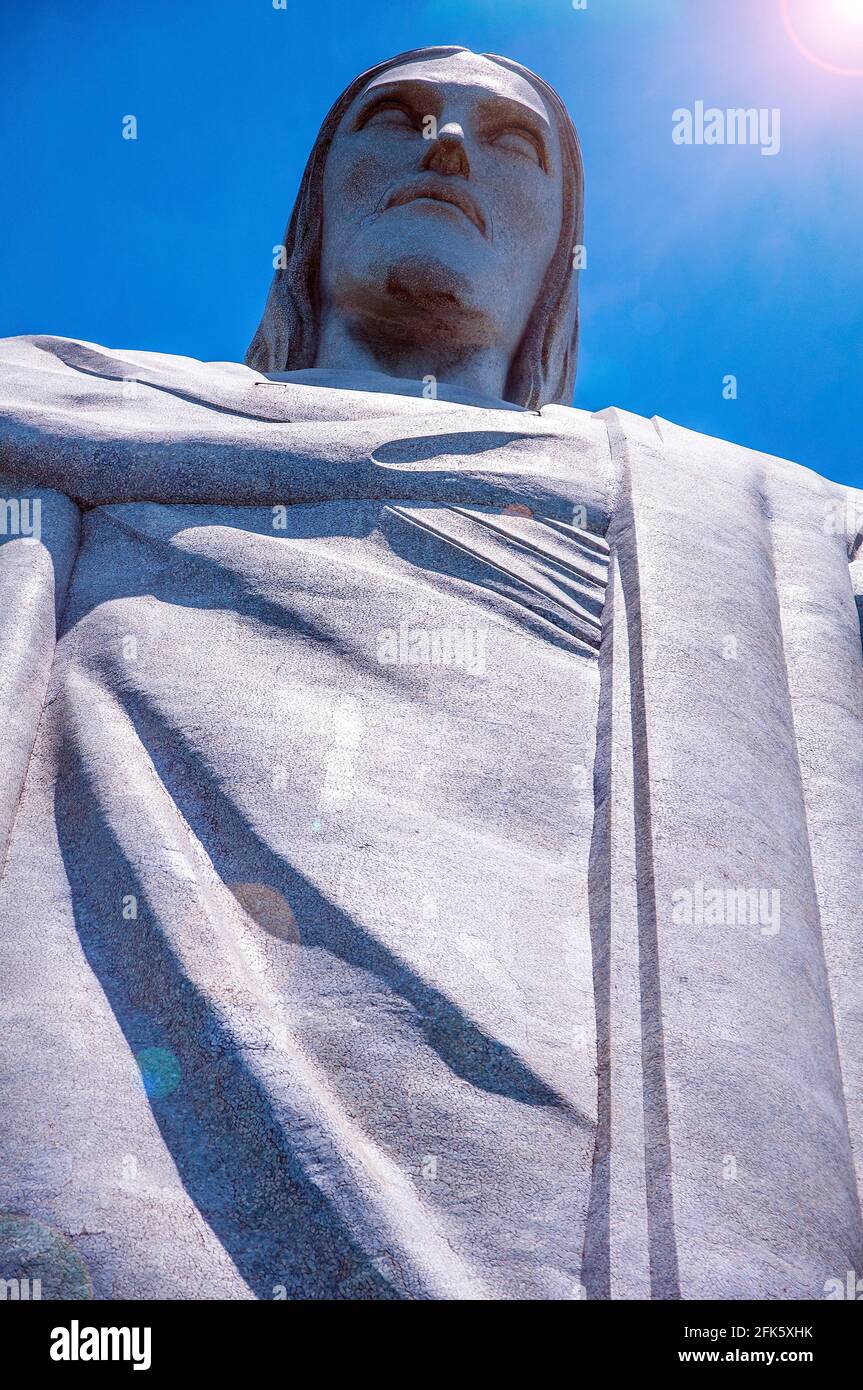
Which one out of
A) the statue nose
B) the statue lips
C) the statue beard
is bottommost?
the statue beard

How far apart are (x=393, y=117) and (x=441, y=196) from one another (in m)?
0.75

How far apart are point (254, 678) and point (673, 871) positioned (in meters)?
1.44

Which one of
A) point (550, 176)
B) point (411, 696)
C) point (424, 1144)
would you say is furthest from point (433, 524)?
point (550, 176)

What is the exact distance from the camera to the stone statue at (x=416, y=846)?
11.3 ft

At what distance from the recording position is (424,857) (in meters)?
4.24

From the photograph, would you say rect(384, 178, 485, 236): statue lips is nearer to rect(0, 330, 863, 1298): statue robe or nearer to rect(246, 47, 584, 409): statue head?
rect(246, 47, 584, 409): statue head

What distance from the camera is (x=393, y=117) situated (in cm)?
826

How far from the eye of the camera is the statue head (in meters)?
7.83

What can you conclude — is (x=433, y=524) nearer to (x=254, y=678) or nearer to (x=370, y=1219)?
(x=254, y=678)
